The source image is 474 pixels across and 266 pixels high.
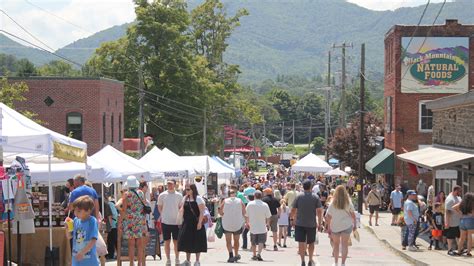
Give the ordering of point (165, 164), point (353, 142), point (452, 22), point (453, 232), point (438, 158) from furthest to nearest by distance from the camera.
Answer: point (353, 142) → point (452, 22) → point (165, 164) → point (438, 158) → point (453, 232)

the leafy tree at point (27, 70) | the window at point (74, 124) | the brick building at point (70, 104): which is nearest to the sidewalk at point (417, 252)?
the brick building at point (70, 104)

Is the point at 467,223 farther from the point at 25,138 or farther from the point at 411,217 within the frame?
the point at 25,138

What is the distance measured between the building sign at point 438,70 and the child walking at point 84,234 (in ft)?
128

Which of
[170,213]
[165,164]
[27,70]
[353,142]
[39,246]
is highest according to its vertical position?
[27,70]

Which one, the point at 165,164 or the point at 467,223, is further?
the point at 165,164

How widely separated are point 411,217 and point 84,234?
48.1 feet

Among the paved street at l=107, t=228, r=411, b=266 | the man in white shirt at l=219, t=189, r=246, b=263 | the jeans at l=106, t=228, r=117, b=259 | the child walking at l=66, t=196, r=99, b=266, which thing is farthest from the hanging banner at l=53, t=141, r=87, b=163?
the man in white shirt at l=219, t=189, r=246, b=263

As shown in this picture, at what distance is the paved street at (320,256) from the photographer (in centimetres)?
2098

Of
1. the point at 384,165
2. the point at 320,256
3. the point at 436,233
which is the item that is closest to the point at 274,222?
the point at 320,256

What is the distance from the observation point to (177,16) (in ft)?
213

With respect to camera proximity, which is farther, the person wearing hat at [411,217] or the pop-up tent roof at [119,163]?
the person wearing hat at [411,217]

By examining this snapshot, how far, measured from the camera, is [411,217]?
24625 millimetres

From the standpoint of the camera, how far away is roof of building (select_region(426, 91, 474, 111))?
27.5 metres

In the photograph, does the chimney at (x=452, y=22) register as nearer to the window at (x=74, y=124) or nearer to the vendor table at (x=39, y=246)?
the window at (x=74, y=124)
